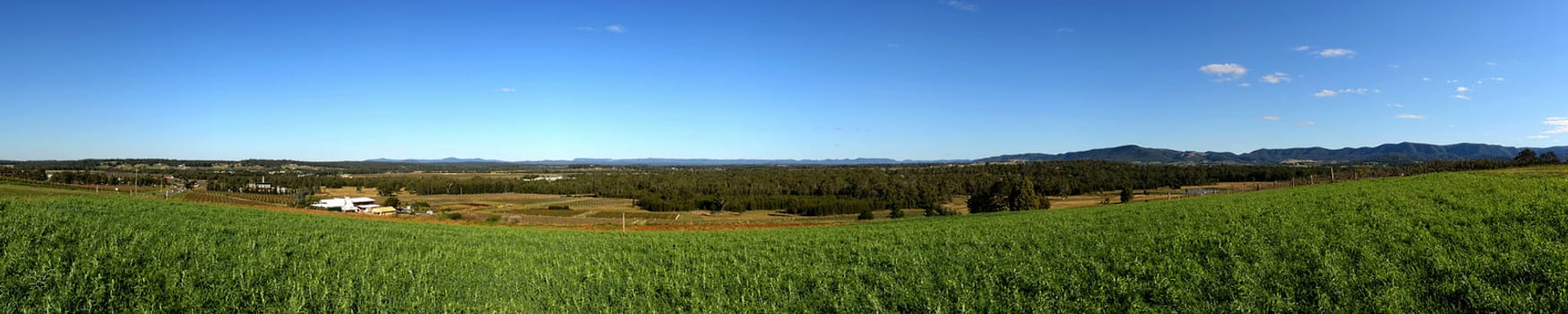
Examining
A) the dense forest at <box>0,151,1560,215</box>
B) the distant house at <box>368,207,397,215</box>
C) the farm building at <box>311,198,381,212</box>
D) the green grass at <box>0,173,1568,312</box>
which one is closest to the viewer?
the green grass at <box>0,173,1568,312</box>

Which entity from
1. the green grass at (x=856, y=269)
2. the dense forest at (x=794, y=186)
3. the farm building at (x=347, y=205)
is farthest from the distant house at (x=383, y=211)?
the green grass at (x=856, y=269)

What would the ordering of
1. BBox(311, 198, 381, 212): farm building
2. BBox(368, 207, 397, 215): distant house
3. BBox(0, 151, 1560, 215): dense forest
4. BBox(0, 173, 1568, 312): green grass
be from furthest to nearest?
BBox(0, 151, 1560, 215): dense forest
BBox(311, 198, 381, 212): farm building
BBox(368, 207, 397, 215): distant house
BBox(0, 173, 1568, 312): green grass

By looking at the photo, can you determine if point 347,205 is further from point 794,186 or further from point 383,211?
point 794,186

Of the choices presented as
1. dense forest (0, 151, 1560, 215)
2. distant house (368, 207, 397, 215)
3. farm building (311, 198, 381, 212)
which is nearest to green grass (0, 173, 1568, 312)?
distant house (368, 207, 397, 215)

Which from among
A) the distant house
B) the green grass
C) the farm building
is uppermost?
the green grass

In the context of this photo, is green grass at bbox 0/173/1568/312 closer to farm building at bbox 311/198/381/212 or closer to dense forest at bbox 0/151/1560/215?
farm building at bbox 311/198/381/212

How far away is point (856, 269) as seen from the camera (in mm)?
A: 14102

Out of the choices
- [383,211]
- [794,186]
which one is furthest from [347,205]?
[794,186]

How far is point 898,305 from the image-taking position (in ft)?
35.4

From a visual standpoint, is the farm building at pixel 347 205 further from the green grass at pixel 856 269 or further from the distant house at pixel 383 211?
the green grass at pixel 856 269

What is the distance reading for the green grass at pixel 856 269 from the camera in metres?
9.24

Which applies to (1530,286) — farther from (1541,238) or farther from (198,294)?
(198,294)

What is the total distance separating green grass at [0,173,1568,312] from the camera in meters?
9.24

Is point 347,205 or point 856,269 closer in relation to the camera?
point 856,269
